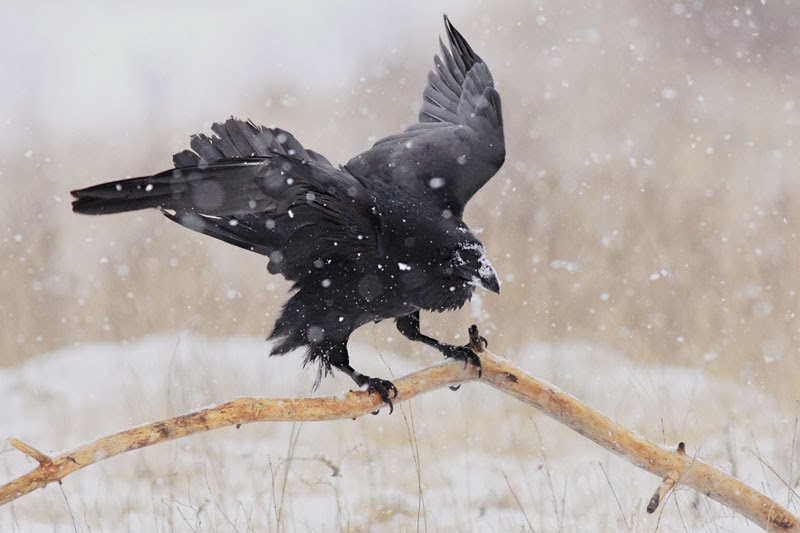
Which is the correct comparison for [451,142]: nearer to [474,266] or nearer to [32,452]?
[474,266]

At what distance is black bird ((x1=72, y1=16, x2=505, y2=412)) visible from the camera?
11.8 feet

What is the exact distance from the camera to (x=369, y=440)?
8.15 m

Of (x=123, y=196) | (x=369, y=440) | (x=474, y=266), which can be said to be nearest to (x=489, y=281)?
(x=474, y=266)

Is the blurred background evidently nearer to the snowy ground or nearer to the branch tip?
the snowy ground

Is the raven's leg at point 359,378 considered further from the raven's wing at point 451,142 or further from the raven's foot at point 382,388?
the raven's wing at point 451,142

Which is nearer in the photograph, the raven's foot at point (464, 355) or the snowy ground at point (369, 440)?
the raven's foot at point (464, 355)

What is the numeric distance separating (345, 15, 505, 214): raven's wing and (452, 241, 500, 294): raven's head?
67cm

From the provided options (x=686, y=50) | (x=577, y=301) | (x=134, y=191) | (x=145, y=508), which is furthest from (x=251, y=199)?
(x=686, y=50)

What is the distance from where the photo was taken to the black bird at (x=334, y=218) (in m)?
3.60

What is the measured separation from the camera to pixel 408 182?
4.39m

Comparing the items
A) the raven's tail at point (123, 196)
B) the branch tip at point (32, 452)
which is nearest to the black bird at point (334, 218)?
the raven's tail at point (123, 196)

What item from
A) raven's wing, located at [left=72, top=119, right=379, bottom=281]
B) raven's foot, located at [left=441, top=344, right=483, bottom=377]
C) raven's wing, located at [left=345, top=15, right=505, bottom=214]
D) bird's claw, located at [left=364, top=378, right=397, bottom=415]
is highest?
raven's wing, located at [left=345, top=15, right=505, bottom=214]

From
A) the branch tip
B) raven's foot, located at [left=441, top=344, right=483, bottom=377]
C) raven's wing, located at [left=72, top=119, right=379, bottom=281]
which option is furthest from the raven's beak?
the branch tip

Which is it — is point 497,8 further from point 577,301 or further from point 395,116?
point 577,301
